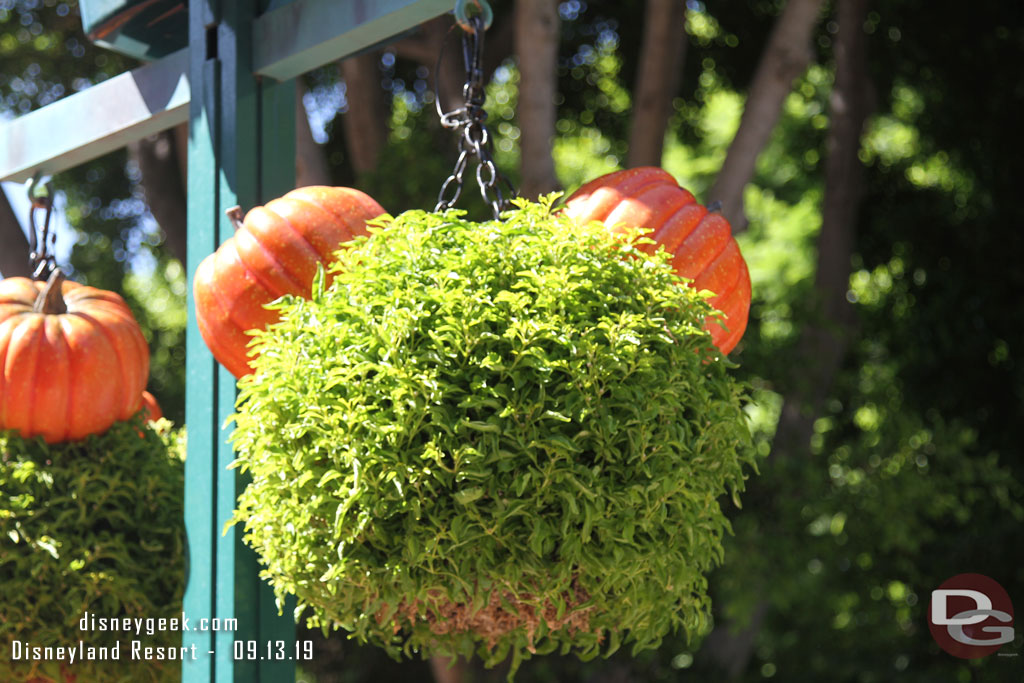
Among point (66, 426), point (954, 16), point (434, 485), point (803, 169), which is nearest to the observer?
point (434, 485)

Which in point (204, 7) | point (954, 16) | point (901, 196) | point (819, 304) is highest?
point (954, 16)

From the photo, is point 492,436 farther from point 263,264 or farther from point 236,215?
point 236,215

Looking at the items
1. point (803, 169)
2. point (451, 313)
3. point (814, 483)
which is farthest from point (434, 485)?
point (803, 169)

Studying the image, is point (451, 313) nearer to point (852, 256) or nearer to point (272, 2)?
point (272, 2)

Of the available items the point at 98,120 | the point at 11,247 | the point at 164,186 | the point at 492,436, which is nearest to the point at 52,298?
the point at 98,120

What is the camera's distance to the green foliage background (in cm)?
522

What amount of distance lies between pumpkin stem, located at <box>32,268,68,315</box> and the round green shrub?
25 cm

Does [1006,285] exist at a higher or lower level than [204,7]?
higher

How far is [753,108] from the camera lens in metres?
4.29

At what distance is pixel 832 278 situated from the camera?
5.64 m

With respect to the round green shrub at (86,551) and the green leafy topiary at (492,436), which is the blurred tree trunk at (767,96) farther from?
the green leafy topiary at (492,436)

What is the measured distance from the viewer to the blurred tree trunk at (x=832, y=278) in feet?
17.5

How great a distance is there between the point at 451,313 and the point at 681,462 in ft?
1.08

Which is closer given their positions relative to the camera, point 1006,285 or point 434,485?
point 434,485
